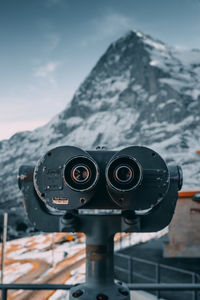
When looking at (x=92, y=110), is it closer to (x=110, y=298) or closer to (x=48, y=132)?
(x=48, y=132)

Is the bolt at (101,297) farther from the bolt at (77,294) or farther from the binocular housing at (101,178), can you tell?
the binocular housing at (101,178)

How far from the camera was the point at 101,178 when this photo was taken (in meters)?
1.65

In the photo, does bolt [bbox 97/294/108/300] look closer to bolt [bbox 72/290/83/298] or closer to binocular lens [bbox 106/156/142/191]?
bolt [bbox 72/290/83/298]

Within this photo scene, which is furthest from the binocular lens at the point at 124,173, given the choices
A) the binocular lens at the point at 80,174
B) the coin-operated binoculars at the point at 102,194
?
the binocular lens at the point at 80,174

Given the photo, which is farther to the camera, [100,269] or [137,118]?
[137,118]

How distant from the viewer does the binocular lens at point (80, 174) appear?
1.56 meters

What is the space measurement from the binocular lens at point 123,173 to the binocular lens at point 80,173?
118 millimetres

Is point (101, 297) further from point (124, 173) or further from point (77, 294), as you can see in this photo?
point (124, 173)

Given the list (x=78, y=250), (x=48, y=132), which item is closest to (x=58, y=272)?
(x=78, y=250)

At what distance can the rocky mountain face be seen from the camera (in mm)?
134125

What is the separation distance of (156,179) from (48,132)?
189 meters

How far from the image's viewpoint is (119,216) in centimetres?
172

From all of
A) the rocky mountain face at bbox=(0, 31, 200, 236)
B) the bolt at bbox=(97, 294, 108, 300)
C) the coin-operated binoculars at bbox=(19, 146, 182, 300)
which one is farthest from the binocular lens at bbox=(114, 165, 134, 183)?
the rocky mountain face at bbox=(0, 31, 200, 236)

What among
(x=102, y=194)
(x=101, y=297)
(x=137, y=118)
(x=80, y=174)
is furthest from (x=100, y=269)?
(x=137, y=118)
